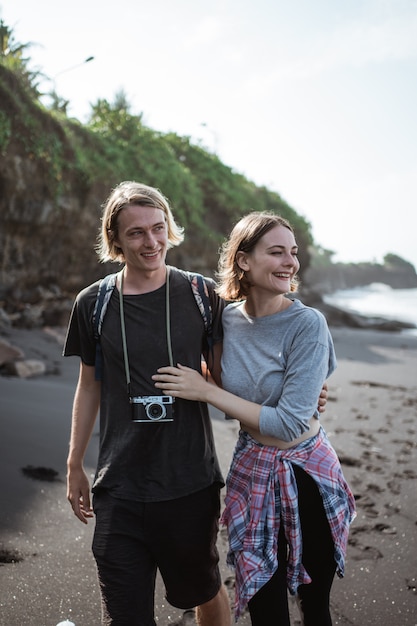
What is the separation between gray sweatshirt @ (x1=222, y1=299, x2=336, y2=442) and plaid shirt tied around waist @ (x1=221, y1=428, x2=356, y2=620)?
0.55 ft

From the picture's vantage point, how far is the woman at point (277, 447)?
2070 millimetres

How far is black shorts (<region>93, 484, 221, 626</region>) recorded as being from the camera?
2.06 metres

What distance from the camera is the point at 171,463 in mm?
2162

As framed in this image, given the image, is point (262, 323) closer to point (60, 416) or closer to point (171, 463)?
point (171, 463)

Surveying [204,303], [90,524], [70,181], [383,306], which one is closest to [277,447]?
[204,303]

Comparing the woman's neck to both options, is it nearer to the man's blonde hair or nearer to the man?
the man

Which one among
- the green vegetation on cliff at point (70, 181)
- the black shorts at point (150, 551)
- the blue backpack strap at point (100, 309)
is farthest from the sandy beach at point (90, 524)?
the green vegetation on cliff at point (70, 181)

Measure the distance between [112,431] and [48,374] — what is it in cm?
540

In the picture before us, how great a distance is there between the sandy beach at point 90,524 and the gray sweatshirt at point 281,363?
146 centimetres

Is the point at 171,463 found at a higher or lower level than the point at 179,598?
higher

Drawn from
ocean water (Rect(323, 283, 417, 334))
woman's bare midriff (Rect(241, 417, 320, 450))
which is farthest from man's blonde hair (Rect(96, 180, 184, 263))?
ocean water (Rect(323, 283, 417, 334))

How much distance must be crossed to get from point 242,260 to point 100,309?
695 mm

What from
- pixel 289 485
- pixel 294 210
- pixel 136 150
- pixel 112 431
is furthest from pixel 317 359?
pixel 294 210

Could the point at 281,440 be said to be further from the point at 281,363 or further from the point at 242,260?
the point at 242,260
